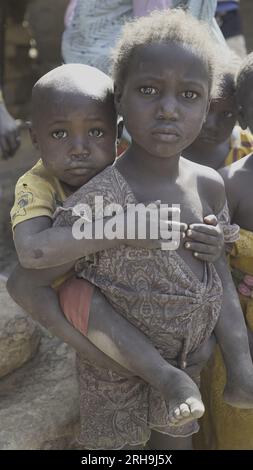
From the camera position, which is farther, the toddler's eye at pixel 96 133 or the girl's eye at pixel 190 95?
the toddler's eye at pixel 96 133

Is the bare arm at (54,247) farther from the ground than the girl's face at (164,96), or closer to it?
closer to it

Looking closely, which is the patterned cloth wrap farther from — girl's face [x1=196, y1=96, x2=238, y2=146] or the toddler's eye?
girl's face [x1=196, y1=96, x2=238, y2=146]

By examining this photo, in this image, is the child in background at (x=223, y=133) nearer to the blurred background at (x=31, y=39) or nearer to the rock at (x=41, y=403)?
the rock at (x=41, y=403)

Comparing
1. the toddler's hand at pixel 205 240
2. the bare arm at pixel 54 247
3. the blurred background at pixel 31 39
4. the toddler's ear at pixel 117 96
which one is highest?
the toddler's ear at pixel 117 96

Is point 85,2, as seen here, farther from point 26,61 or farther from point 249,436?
point 26,61

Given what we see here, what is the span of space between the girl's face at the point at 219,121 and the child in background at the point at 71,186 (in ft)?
1.82

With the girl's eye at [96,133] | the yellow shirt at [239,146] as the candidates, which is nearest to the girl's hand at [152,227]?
the girl's eye at [96,133]

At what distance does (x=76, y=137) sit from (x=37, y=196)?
0.67 feet

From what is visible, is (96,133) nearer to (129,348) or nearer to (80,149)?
(80,149)

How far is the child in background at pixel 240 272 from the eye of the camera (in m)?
2.42

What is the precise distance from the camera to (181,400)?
1.82 meters

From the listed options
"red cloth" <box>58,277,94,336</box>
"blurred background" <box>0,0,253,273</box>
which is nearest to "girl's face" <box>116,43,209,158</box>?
"red cloth" <box>58,277,94,336</box>

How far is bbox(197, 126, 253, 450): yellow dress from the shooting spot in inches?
96.3
